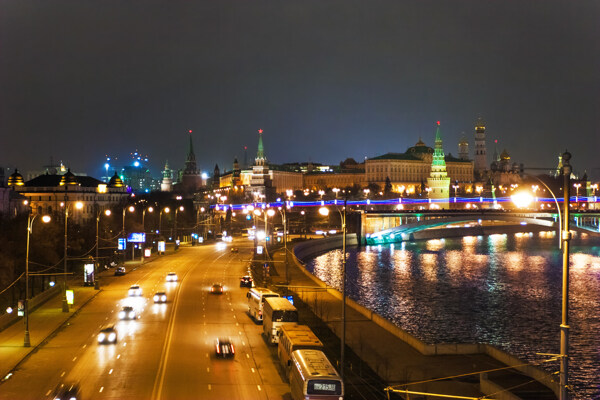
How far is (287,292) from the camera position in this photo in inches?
1874

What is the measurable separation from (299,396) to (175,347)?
10625mm

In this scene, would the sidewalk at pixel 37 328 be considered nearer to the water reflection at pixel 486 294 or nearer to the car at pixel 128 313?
the car at pixel 128 313

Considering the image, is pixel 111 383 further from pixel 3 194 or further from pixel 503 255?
pixel 503 255

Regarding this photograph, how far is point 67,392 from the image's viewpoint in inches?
870

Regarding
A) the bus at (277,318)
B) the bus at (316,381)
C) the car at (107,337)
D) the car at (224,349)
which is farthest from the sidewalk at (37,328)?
the bus at (316,381)

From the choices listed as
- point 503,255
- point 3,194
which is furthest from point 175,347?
point 503,255

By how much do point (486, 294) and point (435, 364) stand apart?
3360 cm

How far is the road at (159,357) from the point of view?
2272 centimetres

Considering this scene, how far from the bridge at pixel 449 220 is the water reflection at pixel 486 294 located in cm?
430

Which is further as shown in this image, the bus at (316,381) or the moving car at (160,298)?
the moving car at (160,298)

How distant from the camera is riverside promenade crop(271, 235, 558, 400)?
23.5 meters

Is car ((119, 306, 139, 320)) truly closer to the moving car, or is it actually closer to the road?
the road

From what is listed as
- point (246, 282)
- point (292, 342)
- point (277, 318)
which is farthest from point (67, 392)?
point (246, 282)

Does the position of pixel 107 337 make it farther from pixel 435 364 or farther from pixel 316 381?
pixel 316 381
